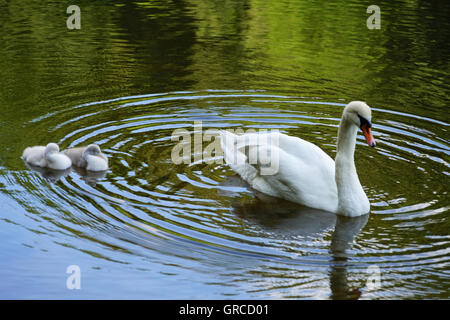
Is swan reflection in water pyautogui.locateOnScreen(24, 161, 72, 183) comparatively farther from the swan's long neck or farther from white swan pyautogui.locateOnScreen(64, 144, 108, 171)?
the swan's long neck

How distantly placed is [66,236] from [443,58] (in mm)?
12094

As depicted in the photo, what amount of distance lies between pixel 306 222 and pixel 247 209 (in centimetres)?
85

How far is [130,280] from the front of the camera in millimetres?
6762

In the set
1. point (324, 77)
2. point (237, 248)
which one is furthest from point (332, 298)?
point (324, 77)

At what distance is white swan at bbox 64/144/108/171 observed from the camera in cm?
955

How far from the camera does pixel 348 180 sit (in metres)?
8.48

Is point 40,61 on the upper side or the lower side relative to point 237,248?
upper

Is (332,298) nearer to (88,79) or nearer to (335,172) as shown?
(335,172)

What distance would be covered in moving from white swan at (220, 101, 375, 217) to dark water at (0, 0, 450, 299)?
0.20m
